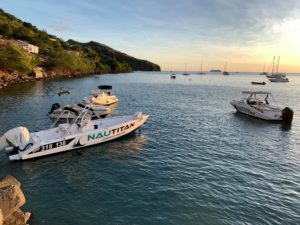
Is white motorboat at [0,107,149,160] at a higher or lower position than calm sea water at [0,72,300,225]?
higher

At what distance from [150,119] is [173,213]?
25937 mm

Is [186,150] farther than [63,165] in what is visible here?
Yes

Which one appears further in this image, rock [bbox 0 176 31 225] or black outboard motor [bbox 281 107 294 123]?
black outboard motor [bbox 281 107 294 123]

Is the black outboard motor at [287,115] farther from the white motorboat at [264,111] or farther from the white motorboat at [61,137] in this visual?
the white motorboat at [61,137]

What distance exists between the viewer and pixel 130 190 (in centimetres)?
1766

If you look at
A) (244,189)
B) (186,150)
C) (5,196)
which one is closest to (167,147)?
(186,150)

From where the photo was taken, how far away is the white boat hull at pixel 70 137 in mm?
22562

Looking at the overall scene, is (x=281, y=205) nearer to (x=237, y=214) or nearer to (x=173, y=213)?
(x=237, y=214)

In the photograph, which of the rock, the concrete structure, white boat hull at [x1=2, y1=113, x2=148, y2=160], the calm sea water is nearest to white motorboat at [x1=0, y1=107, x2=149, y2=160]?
white boat hull at [x1=2, y1=113, x2=148, y2=160]

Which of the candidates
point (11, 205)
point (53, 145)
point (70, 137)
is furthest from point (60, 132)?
point (11, 205)

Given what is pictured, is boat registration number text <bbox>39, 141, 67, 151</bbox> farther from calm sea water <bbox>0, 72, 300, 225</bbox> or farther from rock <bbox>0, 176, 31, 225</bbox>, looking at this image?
rock <bbox>0, 176, 31, 225</bbox>

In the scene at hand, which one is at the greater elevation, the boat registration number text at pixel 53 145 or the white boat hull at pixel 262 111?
the white boat hull at pixel 262 111

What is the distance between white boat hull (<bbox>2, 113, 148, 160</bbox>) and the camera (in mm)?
22562

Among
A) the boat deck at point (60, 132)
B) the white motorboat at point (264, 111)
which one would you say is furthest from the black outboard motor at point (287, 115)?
the boat deck at point (60, 132)
